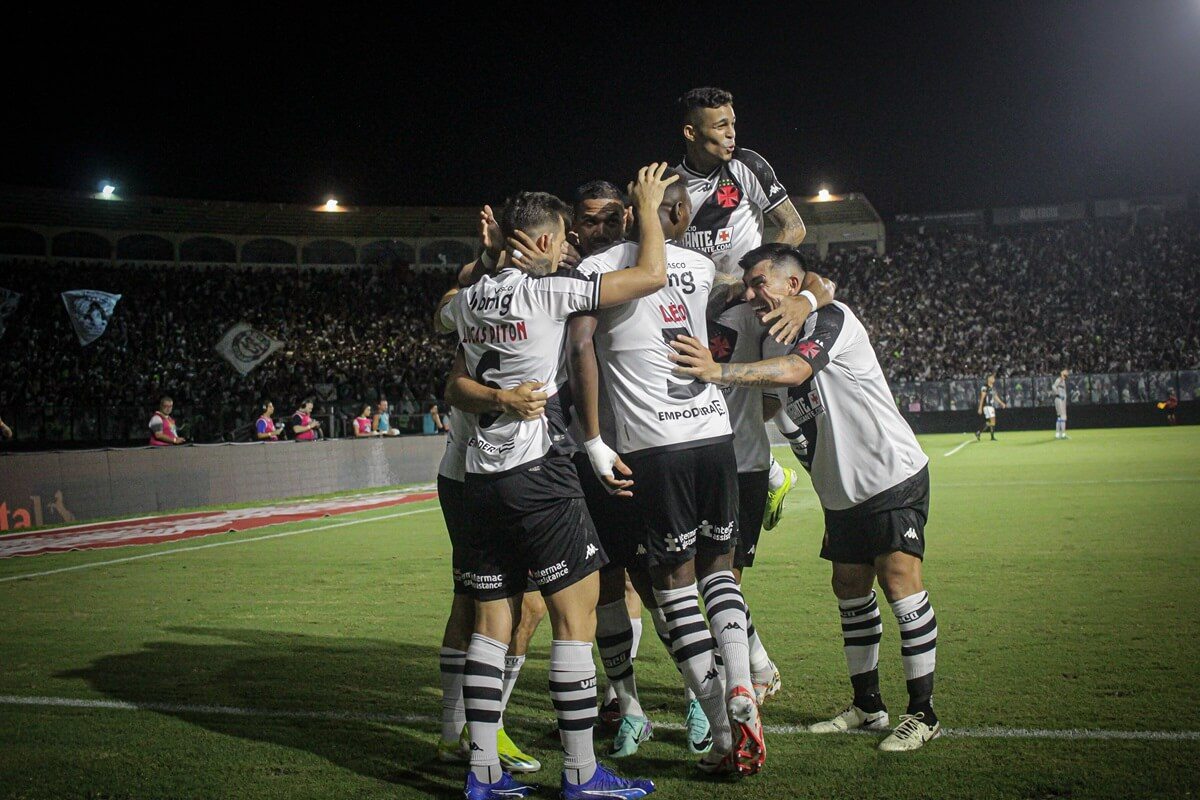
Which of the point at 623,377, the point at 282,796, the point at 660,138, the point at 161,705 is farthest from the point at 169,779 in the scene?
the point at 660,138

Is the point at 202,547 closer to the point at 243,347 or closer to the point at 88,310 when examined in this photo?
the point at 243,347

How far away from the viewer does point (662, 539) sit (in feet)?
14.3

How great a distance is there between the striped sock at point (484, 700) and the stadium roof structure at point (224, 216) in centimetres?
4533

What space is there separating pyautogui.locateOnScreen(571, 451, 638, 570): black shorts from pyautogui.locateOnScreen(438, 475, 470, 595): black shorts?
0.57 metres

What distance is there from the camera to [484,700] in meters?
3.98

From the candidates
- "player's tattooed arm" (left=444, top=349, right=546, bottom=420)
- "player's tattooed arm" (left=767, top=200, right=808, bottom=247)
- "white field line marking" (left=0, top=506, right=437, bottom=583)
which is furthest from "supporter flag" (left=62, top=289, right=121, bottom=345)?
"player's tattooed arm" (left=444, top=349, right=546, bottom=420)

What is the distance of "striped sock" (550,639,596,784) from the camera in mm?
3869

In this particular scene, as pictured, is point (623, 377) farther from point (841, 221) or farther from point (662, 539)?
point (841, 221)

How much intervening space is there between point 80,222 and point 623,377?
158 ft

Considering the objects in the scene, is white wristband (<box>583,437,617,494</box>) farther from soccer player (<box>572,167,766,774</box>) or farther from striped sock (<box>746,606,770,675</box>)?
striped sock (<box>746,606,770,675</box>)

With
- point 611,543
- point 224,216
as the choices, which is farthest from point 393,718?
point 224,216

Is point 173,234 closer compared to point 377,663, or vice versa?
point 377,663

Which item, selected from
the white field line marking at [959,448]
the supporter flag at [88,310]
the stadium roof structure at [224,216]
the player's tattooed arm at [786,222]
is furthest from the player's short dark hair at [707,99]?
the stadium roof structure at [224,216]

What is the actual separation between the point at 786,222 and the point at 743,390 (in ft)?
3.70
